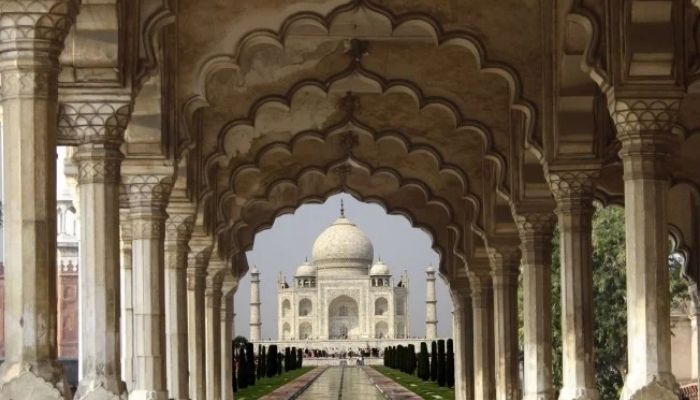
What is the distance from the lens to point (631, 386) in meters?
11.6

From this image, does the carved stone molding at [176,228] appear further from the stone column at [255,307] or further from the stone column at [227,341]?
the stone column at [255,307]

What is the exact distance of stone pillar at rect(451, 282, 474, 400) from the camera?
87.9 ft

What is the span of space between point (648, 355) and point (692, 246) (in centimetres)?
895

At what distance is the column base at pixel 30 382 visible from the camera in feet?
27.0

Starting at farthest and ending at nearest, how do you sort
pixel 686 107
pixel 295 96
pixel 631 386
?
pixel 295 96 → pixel 686 107 → pixel 631 386

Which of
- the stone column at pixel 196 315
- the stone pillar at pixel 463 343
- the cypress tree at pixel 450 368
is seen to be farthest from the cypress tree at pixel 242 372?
the stone column at pixel 196 315

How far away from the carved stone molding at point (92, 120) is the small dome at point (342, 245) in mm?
76988

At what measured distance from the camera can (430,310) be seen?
93938 mm

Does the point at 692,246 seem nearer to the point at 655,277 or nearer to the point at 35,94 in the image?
the point at 655,277

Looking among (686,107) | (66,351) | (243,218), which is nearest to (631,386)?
(686,107)

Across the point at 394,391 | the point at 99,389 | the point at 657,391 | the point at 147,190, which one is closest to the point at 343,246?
the point at 394,391

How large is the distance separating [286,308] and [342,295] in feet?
23.5

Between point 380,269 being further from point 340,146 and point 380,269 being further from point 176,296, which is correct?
point 176,296

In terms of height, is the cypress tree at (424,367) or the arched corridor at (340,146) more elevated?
the arched corridor at (340,146)
